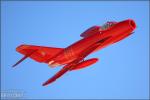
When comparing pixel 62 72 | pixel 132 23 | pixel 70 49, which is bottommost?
pixel 62 72

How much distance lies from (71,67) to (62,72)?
110 cm

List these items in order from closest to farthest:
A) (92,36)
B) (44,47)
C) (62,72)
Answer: (62,72) → (92,36) → (44,47)

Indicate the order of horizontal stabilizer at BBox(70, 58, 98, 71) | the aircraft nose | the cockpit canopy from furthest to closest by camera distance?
1. the cockpit canopy
2. horizontal stabilizer at BBox(70, 58, 98, 71)
3. the aircraft nose

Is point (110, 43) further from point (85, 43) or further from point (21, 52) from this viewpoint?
point (21, 52)

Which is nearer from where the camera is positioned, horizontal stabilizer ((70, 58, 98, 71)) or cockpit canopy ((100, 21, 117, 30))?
horizontal stabilizer ((70, 58, 98, 71))

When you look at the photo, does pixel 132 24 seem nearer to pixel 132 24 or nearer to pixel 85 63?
pixel 132 24

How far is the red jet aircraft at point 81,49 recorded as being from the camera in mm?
30188

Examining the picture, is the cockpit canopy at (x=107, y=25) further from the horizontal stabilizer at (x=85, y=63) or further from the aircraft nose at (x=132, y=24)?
the horizontal stabilizer at (x=85, y=63)

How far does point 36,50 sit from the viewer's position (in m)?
34.4

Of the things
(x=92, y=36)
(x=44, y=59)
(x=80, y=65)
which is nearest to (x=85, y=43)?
(x=92, y=36)

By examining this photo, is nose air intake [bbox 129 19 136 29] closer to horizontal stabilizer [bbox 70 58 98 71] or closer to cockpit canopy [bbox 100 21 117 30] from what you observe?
cockpit canopy [bbox 100 21 117 30]

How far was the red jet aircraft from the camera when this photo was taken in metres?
30.2

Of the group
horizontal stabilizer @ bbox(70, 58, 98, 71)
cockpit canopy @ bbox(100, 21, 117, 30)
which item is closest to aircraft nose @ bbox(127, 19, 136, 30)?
cockpit canopy @ bbox(100, 21, 117, 30)

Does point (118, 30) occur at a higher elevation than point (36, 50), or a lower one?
higher
